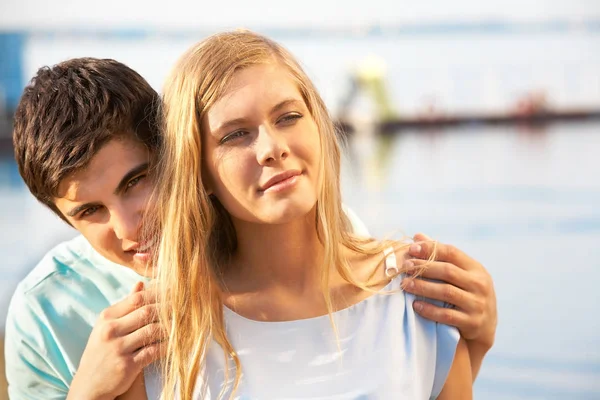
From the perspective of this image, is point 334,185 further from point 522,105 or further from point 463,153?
point 522,105

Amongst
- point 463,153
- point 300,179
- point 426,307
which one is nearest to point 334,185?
point 300,179

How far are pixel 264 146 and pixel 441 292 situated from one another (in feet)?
1.22

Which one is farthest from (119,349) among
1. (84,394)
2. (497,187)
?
(497,187)

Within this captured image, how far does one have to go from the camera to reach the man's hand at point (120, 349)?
140 cm

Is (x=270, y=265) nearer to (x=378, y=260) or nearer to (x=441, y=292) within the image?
(x=378, y=260)

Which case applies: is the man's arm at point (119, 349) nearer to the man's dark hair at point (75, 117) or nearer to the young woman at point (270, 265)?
the young woman at point (270, 265)

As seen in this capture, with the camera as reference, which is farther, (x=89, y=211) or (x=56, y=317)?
(x=56, y=317)

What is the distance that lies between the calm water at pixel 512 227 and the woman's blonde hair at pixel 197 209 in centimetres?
16

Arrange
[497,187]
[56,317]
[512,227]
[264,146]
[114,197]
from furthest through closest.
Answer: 1. [497,187]
2. [512,227]
3. [56,317]
4. [114,197]
5. [264,146]

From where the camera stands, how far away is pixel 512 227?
5754mm

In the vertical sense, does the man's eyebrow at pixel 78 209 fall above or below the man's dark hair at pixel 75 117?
below

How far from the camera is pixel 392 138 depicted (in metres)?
14.8

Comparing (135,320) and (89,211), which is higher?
(89,211)

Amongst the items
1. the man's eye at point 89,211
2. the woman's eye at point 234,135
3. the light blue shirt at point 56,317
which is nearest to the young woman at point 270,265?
the woman's eye at point 234,135
